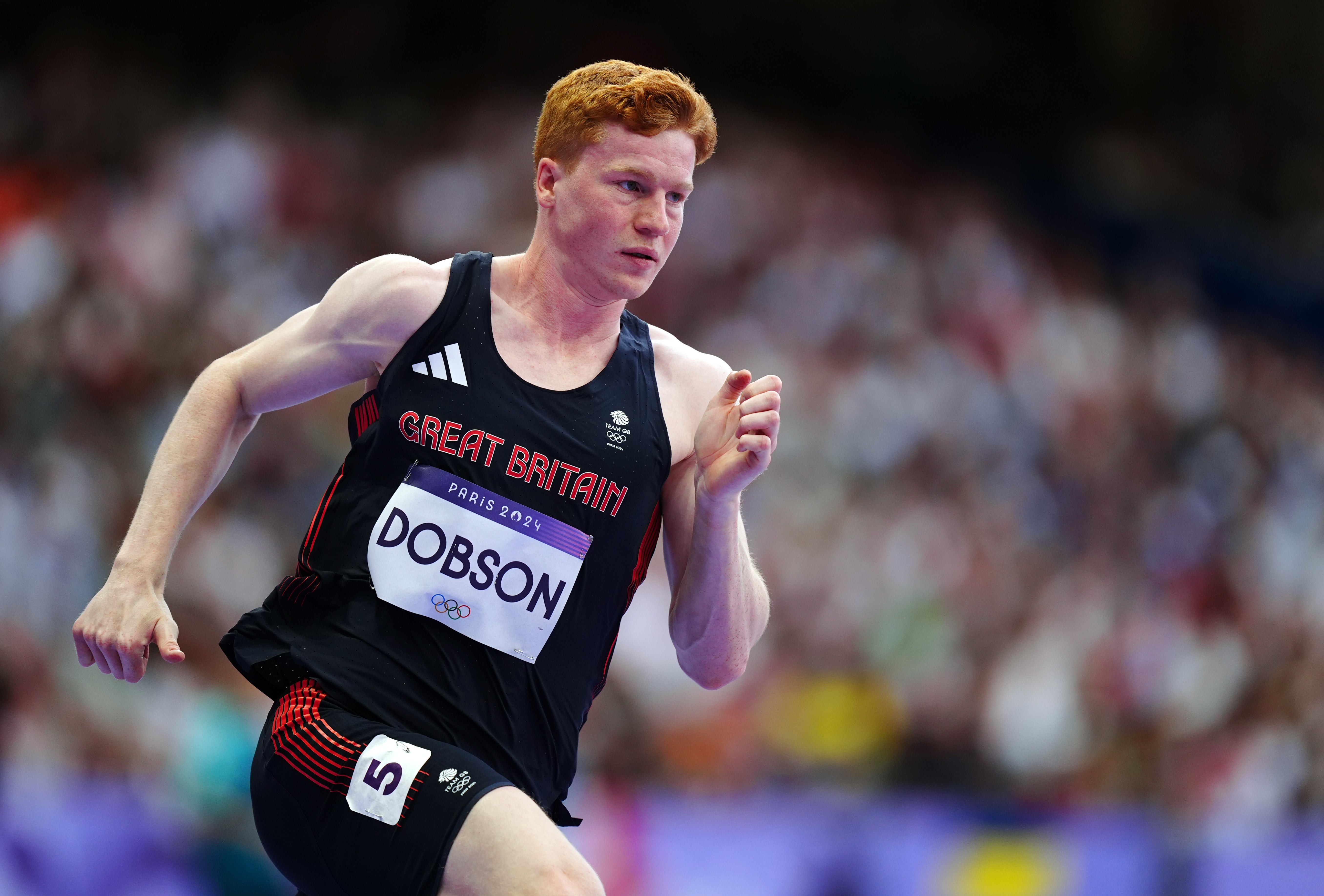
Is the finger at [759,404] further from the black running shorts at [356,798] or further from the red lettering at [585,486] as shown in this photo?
the black running shorts at [356,798]

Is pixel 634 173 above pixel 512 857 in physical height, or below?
above

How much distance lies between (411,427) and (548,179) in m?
0.70

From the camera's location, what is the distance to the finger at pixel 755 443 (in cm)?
312

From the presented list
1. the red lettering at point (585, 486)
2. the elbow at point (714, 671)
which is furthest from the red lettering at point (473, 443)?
the elbow at point (714, 671)

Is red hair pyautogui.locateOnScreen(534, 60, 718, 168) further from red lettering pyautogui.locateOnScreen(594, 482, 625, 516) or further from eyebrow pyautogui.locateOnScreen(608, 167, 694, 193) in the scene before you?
red lettering pyautogui.locateOnScreen(594, 482, 625, 516)

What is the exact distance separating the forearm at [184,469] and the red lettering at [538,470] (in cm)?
70

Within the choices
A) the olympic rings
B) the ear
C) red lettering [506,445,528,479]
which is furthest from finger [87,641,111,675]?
the ear

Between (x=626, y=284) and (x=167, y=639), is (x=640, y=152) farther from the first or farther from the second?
(x=167, y=639)

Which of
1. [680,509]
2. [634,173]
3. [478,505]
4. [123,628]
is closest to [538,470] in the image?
[478,505]

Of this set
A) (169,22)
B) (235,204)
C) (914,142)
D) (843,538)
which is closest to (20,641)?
(235,204)

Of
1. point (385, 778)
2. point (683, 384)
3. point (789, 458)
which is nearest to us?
point (385, 778)

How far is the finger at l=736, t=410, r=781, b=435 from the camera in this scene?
124 inches

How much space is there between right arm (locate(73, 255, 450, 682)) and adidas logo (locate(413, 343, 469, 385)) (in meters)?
0.08

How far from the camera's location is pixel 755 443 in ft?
10.3
